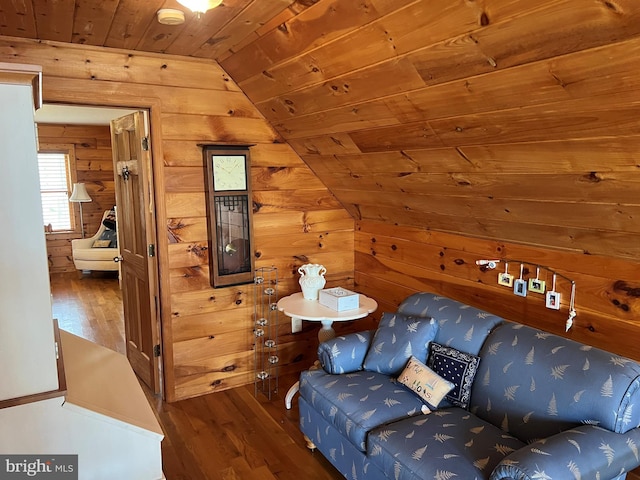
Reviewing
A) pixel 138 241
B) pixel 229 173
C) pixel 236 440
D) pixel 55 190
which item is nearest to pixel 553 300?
pixel 236 440

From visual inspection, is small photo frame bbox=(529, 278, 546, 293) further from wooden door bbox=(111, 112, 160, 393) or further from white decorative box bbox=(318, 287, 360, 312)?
wooden door bbox=(111, 112, 160, 393)

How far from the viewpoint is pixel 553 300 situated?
2486 mm

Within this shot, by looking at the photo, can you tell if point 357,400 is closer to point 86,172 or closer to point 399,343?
point 399,343

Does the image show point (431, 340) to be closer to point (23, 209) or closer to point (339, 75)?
point (339, 75)

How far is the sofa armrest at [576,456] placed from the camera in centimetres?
162

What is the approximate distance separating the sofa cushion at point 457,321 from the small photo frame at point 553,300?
0.26m

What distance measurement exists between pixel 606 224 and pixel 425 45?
1133 mm

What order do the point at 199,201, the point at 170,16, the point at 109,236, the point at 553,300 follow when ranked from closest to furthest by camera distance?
1. the point at 170,16
2. the point at 553,300
3. the point at 199,201
4. the point at 109,236

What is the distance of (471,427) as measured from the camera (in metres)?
2.13

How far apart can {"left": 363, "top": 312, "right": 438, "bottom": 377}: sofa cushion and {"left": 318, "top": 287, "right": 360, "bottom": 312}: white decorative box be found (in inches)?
15.0

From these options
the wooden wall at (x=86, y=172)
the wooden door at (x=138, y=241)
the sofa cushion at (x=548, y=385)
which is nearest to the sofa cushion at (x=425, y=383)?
the sofa cushion at (x=548, y=385)

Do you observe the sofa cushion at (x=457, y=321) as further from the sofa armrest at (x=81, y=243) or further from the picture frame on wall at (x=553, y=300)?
the sofa armrest at (x=81, y=243)

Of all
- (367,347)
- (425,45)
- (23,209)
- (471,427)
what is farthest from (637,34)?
(367,347)

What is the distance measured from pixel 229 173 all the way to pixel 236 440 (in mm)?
1687
